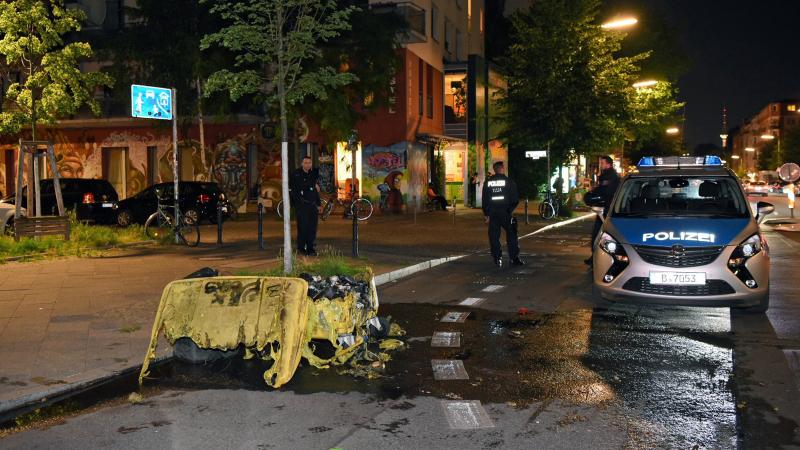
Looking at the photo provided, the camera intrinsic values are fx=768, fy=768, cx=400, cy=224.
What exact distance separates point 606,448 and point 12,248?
1357cm

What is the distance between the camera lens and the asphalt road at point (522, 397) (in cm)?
480

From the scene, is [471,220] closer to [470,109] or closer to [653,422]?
[470,109]

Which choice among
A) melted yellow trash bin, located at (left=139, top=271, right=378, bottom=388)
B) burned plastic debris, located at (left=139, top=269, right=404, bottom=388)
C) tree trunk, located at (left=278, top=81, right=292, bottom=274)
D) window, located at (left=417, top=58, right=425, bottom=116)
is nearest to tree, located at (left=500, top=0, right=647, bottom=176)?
window, located at (left=417, top=58, right=425, bottom=116)

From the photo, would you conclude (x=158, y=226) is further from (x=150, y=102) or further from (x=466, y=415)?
(x=466, y=415)

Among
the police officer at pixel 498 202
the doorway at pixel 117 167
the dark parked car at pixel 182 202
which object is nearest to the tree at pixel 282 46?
the police officer at pixel 498 202

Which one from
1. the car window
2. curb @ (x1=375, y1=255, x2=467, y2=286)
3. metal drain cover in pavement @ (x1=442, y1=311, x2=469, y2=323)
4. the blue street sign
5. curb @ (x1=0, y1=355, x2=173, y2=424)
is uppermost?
the blue street sign

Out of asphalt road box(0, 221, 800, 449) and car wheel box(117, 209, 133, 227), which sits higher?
car wheel box(117, 209, 133, 227)

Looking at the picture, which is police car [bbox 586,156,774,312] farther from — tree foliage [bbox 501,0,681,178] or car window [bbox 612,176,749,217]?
tree foliage [bbox 501,0,681,178]

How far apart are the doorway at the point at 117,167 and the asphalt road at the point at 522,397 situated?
91.6 feet

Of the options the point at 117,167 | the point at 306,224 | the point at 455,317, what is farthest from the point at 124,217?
the point at 455,317

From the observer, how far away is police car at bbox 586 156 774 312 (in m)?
8.02

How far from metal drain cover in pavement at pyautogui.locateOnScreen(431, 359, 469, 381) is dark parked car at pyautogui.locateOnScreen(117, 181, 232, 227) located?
18.7 metres

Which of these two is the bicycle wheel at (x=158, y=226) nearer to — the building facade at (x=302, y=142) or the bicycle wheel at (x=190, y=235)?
the bicycle wheel at (x=190, y=235)

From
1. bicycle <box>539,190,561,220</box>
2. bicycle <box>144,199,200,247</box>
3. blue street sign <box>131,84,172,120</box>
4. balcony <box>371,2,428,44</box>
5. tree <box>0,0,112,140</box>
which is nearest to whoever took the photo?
blue street sign <box>131,84,172,120</box>
